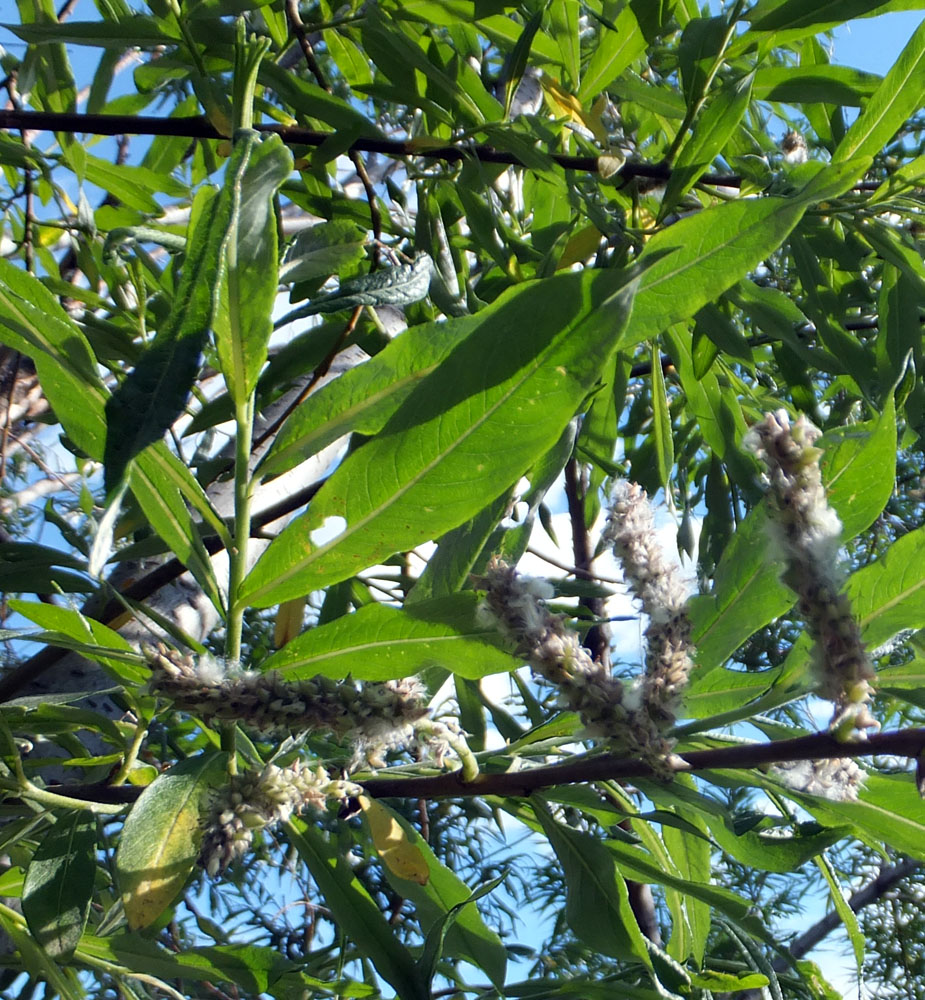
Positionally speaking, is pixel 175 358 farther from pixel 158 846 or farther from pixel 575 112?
pixel 575 112

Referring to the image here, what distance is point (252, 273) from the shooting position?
0.58 m

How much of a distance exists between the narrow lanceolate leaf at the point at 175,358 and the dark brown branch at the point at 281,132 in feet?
2.02

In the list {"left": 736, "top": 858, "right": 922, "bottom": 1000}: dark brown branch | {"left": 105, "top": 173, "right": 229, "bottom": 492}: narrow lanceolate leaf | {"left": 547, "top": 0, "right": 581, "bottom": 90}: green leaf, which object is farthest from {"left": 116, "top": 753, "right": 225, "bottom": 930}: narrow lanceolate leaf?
{"left": 736, "top": 858, "right": 922, "bottom": 1000}: dark brown branch

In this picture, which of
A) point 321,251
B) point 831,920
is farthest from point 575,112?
point 831,920

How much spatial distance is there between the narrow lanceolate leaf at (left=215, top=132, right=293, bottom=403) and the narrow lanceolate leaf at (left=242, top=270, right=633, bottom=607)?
11 centimetres

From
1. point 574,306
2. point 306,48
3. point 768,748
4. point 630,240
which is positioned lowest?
point 768,748

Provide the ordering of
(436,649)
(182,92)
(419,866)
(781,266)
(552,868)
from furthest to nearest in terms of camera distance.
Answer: (182,92) → (552,868) → (781,266) → (419,866) → (436,649)

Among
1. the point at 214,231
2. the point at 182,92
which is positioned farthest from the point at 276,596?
the point at 182,92

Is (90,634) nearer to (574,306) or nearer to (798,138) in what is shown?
(574,306)

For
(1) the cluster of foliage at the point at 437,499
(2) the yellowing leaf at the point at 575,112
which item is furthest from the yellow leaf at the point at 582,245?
(2) the yellowing leaf at the point at 575,112

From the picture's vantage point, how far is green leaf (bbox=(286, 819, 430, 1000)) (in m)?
0.66

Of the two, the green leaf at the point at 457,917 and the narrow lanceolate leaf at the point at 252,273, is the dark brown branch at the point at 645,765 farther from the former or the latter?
the narrow lanceolate leaf at the point at 252,273

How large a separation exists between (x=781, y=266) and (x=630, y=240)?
124cm

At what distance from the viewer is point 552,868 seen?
2.17 m
